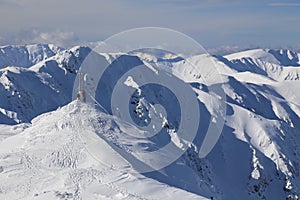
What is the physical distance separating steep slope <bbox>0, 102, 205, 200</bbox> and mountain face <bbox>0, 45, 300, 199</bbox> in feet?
0.26

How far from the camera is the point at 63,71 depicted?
147m

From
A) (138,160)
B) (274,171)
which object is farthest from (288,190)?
(138,160)

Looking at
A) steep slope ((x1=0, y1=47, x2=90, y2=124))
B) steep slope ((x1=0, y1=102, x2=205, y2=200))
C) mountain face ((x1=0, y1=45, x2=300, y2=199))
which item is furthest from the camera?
steep slope ((x1=0, y1=47, x2=90, y2=124))

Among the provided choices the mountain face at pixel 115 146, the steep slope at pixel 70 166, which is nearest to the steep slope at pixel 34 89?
Result: the mountain face at pixel 115 146

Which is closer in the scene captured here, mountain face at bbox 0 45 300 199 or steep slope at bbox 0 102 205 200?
steep slope at bbox 0 102 205 200

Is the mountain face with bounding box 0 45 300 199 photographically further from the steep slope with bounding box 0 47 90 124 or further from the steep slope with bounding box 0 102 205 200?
the steep slope with bounding box 0 47 90 124

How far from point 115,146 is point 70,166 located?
20.0ft

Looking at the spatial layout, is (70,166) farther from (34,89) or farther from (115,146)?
(34,89)

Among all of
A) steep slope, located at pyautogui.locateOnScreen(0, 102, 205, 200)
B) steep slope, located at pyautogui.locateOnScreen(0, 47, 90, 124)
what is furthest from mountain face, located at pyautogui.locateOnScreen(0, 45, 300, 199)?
steep slope, located at pyautogui.locateOnScreen(0, 47, 90, 124)

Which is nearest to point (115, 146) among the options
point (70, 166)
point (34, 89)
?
point (70, 166)

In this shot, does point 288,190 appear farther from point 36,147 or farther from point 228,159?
point 36,147

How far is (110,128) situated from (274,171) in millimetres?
84452

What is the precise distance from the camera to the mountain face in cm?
3250

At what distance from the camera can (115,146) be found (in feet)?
135
